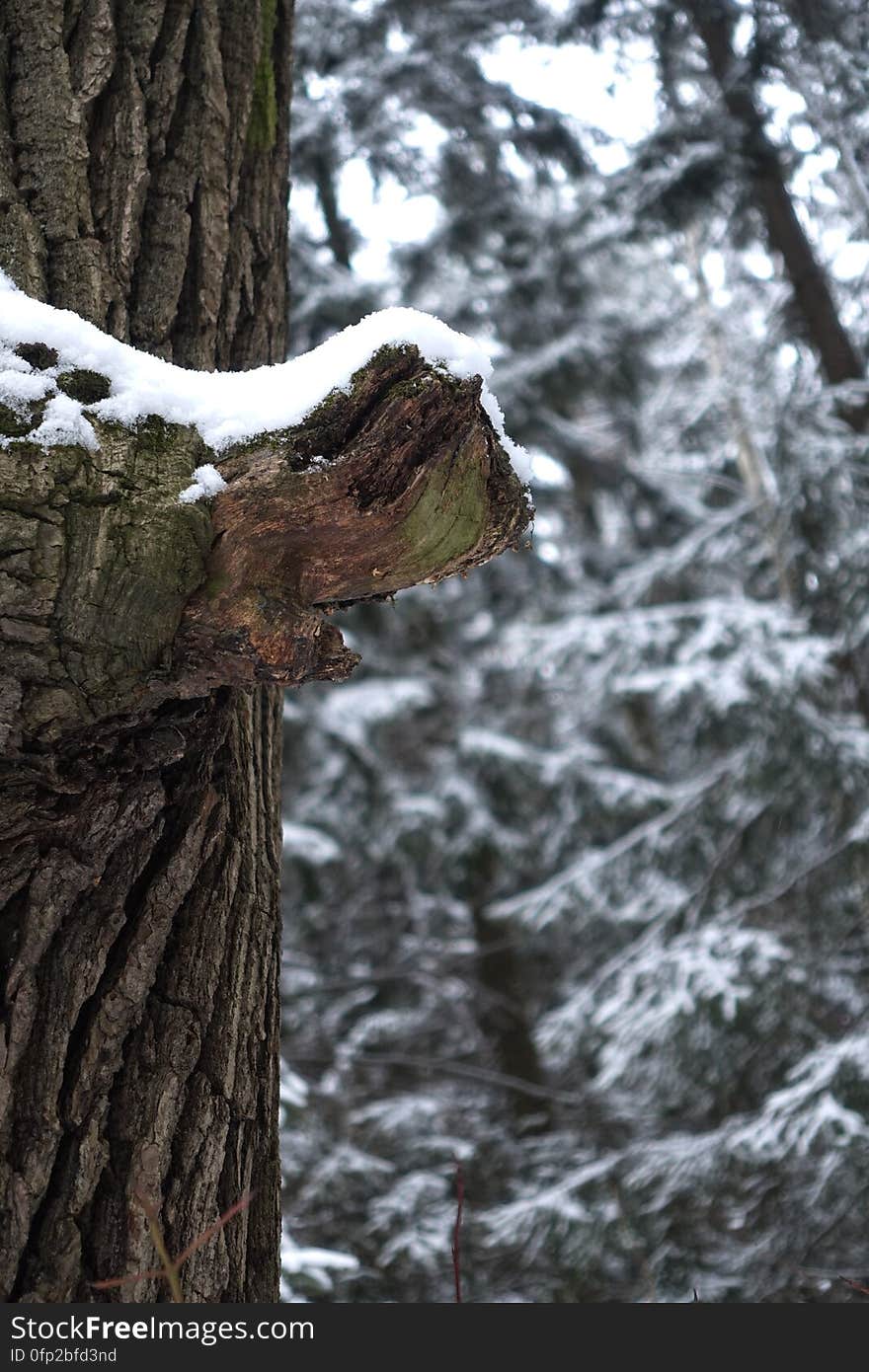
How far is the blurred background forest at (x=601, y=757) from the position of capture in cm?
609

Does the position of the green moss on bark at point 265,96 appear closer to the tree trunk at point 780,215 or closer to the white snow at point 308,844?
the tree trunk at point 780,215

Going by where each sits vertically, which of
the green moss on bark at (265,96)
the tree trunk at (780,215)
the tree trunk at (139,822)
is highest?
the tree trunk at (780,215)

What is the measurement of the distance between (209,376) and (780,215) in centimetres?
611


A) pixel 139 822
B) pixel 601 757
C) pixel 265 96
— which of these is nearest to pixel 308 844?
pixel 601 757

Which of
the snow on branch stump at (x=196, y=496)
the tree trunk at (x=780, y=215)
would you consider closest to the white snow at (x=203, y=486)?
the snow on branch stump at (x=196, y=496)

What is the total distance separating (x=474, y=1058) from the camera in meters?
9.50

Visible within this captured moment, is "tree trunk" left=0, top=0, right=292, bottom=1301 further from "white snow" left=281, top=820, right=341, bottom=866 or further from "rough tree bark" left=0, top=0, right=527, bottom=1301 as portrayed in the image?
"white snow" left=281, top=820, right=341, bottom=866

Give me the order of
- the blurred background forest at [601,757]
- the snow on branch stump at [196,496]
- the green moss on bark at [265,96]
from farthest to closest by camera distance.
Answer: the blurred background forest at [601,757] → the green moss on bark at [265,96] → the snow on branch stump at [196,496]

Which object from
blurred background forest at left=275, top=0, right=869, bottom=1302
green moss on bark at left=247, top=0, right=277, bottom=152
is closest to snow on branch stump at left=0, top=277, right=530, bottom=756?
green moss on bark at left=247, top=0, right=277, bottom=152

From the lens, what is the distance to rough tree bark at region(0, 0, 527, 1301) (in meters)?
1.20

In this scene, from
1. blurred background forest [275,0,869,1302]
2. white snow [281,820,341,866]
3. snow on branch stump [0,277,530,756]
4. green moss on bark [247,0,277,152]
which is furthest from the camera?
white snow [281,820,341,866]

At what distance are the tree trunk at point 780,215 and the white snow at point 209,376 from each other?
18.8ft

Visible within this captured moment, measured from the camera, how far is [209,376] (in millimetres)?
1324

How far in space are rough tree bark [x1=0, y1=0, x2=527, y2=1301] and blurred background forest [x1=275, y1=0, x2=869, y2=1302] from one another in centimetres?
240
